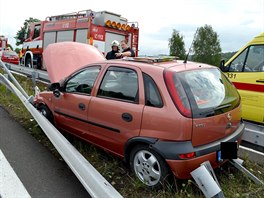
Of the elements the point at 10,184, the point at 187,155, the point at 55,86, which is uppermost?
the point at 55,86

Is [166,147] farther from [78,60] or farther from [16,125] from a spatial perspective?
[78,60]

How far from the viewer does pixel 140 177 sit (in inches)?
139

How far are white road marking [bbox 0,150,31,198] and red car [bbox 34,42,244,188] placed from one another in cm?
114

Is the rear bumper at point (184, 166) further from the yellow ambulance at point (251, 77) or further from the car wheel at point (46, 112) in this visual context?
the yellow ambulance at point (251, 77)

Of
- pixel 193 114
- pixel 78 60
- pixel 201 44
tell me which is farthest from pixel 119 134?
pixel 201 44

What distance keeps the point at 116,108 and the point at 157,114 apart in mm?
673

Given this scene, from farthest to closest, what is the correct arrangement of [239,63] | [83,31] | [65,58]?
[83,31] → [65,58] → [239,63]

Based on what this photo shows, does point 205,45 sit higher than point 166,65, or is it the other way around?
point 205,45

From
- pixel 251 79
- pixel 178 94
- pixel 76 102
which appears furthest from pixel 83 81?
pixel 251 79

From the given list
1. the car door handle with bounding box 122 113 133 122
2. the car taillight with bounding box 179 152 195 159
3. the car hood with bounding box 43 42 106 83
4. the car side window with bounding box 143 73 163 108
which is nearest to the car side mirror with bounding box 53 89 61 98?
the car hood with bounding box 43 42 106 83

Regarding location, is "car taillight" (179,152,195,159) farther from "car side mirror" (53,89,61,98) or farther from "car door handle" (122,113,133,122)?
"car side mirror" (53,89,61,98)

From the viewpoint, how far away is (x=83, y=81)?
4.52 meters

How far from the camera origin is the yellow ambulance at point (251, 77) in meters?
5.63

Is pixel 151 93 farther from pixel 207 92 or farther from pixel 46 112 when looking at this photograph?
pixel 46 112
